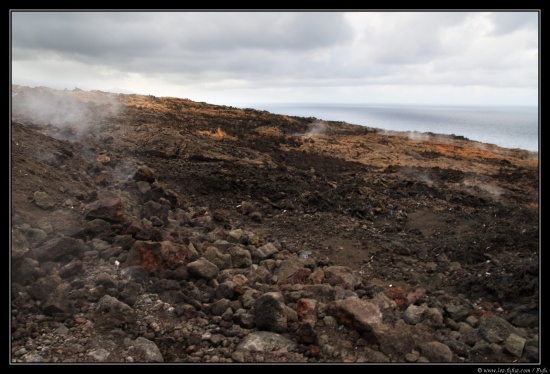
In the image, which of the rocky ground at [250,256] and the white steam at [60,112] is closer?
the rocky ground at [250,256]

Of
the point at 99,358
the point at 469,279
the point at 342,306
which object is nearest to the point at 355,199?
the point at 469,279

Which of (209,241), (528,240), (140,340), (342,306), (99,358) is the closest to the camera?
(99,358)

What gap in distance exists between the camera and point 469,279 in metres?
6.44

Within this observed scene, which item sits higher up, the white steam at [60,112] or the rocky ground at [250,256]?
the white steam at [60,112]

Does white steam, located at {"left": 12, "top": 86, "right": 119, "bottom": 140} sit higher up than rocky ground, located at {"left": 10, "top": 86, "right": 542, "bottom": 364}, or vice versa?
white steam, located at {"left": 12, "top": 86, "right": 119, "bottom": 140}

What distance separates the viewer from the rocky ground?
13.7ft

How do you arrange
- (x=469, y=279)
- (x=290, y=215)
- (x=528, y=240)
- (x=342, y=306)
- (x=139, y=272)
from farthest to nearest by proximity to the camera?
(x=290, y=215)
(x=528, y=240)
(x=469, y=279)
(x=139, y=272)
(x=342, y=306)

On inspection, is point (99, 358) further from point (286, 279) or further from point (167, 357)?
point (286, 279)

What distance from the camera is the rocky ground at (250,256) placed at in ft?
13.7

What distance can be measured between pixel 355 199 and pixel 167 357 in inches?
296

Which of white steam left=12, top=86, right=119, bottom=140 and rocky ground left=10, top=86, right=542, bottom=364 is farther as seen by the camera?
white steam left=12, top=86, right=119, bottom=140

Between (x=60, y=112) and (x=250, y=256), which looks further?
(x=60, y=112)

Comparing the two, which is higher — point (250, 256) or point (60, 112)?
point (60, 112)

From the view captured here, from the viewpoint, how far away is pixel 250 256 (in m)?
6.52
